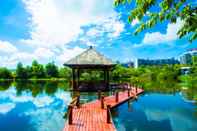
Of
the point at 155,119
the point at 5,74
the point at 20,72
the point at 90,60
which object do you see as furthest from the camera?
the point at 5,74

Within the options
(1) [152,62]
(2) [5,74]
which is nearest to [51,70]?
(2) [5,74]

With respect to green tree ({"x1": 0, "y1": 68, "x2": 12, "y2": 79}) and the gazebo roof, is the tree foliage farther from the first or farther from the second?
the gazebo roof

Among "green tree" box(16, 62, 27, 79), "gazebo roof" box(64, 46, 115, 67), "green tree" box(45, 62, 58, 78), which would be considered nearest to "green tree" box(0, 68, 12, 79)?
"green tree" box(16, 62, 27, 79)

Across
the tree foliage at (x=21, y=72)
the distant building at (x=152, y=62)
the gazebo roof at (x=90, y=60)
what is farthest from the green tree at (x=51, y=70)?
the distant building at (x=152, y=62)

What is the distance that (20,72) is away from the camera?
84.8 metres

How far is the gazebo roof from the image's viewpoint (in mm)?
26375

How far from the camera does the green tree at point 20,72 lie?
84.5 metres

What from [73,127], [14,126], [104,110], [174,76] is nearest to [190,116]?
[104,110]

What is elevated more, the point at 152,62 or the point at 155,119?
the point at 152,62

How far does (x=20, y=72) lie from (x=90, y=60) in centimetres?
6243

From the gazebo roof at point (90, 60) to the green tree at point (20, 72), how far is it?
198 ft

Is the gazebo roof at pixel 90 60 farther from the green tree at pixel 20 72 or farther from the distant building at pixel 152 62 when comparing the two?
the distant building at pixel 152 62

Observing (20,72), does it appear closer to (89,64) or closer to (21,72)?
(21,72)

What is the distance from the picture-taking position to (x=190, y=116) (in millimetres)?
14875
